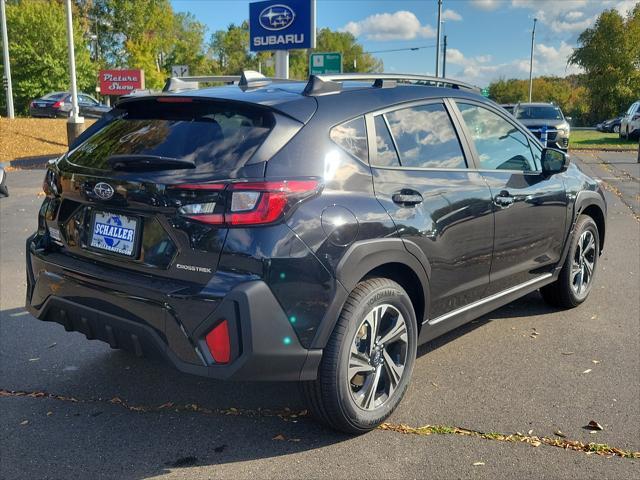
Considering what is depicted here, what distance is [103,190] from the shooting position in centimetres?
311

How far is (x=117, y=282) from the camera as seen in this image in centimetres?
303

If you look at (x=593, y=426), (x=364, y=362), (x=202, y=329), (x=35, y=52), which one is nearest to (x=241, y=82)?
(x=202, y=329)

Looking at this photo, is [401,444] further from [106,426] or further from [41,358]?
[41,358]

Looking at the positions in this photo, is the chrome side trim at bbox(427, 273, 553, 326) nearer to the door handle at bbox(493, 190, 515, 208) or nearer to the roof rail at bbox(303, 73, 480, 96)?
the door handle at bbox(493, 190, 515, 208)

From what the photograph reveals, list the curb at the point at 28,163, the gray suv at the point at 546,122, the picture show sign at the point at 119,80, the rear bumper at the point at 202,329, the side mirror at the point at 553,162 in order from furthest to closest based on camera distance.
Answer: the picture show sign at the point at 119,80 → the gray suv at the point at 546,122 → the curb at the point at 28,163 → the side mirror at the point at 553,162 → the rear bumper at the point at 202,329

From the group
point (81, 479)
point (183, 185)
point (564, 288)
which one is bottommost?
point (81, 479)

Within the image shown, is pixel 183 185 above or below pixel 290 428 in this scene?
above

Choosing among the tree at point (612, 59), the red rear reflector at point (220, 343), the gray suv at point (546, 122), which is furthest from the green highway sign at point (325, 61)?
the tree at point (612, 59)

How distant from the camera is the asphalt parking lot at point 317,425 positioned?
3.01 metres

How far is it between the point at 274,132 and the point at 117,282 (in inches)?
40.8

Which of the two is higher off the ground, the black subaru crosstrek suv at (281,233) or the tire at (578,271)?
the black subaru crosstrek suv at (281,233)

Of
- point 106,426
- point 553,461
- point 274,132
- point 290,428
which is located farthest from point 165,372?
point 553,461

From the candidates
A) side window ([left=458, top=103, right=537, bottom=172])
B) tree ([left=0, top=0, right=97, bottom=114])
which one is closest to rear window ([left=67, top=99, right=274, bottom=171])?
side window ([left=458, top=103, right=537, bottom=172])

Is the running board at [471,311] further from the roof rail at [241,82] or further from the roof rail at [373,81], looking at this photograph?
the roof rail at [241,82]
